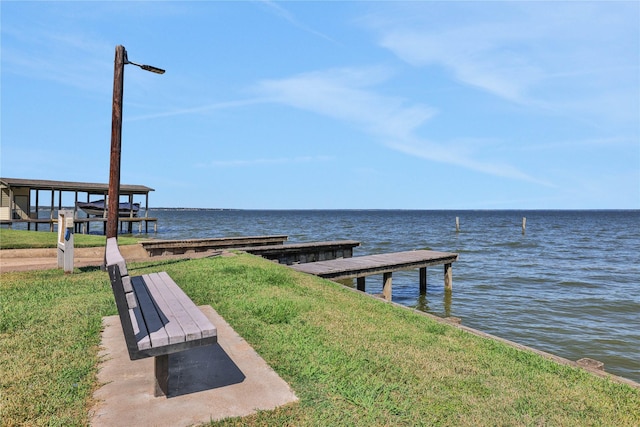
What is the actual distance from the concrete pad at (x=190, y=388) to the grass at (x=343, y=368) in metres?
0.13

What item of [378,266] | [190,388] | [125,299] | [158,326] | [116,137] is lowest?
[190,388]

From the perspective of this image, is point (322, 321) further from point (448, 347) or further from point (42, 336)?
point (42, 336)

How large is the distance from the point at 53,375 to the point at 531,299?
45.2 feet

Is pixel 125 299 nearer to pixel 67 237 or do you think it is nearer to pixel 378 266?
pixel 67 237

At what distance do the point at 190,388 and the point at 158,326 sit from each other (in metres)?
0.76

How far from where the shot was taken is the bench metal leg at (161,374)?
362 cm

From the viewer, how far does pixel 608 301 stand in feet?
45.5

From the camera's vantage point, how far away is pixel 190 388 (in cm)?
390

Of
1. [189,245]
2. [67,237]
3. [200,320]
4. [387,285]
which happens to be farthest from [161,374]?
[189,245]

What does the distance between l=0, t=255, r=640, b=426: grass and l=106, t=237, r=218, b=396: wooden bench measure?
2.05 feet

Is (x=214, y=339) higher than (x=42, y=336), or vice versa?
(x=214, y=339)

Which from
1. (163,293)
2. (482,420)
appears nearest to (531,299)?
(482,420)

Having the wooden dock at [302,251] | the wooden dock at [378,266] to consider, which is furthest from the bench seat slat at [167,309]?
the wooden dock at [302,251]

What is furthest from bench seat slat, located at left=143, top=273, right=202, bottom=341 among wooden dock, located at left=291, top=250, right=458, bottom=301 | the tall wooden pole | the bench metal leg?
wooden dock, located at left=291, top=250, right=458, bottom=301
